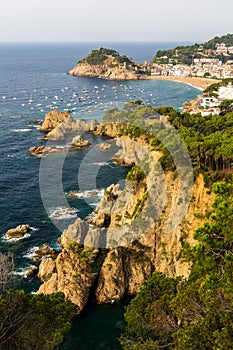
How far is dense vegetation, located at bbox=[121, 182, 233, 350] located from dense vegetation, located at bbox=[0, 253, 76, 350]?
12.8ft

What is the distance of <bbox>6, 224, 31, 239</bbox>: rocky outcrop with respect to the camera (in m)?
42.5

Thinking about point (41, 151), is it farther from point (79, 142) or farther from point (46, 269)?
point (46, 269)

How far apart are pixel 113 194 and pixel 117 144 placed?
31372 millimetres

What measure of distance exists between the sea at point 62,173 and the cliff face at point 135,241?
2.02 meters

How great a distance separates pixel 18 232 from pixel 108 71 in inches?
5899

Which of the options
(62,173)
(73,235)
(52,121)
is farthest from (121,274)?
(52,121)

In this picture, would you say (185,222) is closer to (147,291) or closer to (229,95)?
(147,291)

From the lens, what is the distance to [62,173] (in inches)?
2488

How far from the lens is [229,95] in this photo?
326ft

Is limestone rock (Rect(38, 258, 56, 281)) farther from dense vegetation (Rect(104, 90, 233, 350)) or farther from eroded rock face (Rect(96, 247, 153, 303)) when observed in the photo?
dense vegetation (Rect(104, 90, 233, 350))

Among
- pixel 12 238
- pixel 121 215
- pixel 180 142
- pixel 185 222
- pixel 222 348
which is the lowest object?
pixel 12 238

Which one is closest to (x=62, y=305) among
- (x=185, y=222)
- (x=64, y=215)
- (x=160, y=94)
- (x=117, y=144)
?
(x=185, y=222)

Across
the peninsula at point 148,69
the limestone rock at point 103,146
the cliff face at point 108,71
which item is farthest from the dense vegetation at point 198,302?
the cliff face at point 108,71

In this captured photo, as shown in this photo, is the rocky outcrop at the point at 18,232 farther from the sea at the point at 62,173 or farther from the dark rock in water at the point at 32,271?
the dark rock in water at the point at 32,271
